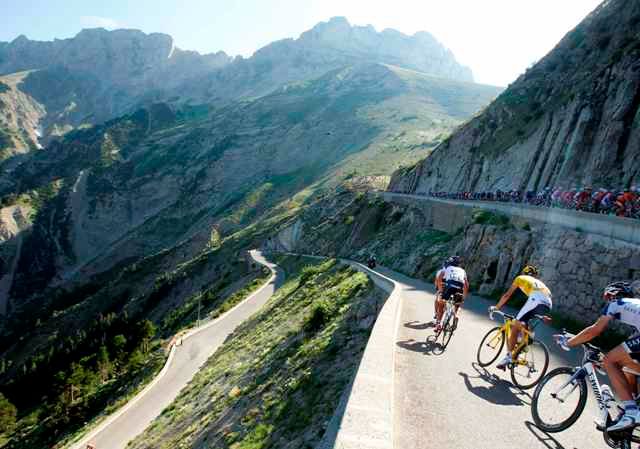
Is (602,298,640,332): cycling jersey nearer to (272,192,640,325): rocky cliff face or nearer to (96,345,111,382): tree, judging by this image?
(272,192,640,325): rocky cliff face

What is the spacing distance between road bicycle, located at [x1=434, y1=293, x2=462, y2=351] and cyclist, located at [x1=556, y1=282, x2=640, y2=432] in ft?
15.4

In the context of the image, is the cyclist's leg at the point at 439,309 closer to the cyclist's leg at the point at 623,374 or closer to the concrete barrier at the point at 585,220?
the cyclist's leg at the point at 623,374

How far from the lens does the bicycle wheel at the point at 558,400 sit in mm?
6020

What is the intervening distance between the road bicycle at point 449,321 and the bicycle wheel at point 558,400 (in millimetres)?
3922

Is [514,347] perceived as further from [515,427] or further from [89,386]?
[89,386]

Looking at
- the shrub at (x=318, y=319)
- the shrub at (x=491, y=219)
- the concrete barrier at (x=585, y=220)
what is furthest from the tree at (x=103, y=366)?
the concrete barrier at (x=585, y=220)

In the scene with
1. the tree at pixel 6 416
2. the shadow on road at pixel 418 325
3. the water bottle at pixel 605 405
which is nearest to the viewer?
the water bottle at pixel 605 405

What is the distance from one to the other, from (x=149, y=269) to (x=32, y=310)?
5317 cm

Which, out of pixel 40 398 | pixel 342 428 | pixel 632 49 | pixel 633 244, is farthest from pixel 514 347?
pixel 40 398

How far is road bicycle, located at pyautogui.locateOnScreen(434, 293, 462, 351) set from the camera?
10500mm

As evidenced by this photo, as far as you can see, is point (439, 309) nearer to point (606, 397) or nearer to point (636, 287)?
point (636, 287)

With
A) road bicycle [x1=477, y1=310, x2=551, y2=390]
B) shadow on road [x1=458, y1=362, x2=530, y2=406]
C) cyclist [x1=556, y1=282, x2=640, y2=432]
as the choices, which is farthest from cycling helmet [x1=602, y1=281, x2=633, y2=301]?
shadow on road [x1=458, y1=362, x2=530, y2=406]

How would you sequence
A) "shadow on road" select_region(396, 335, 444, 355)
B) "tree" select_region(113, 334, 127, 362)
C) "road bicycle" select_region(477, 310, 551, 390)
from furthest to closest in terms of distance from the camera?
"tree" select_region(113, 334, 127, 362) → "shadow on road" select_region(396, 335, 444, 355) → "road bicycle" select_region(477, 310, 551, 390)

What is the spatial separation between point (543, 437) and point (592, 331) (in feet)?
5.36
